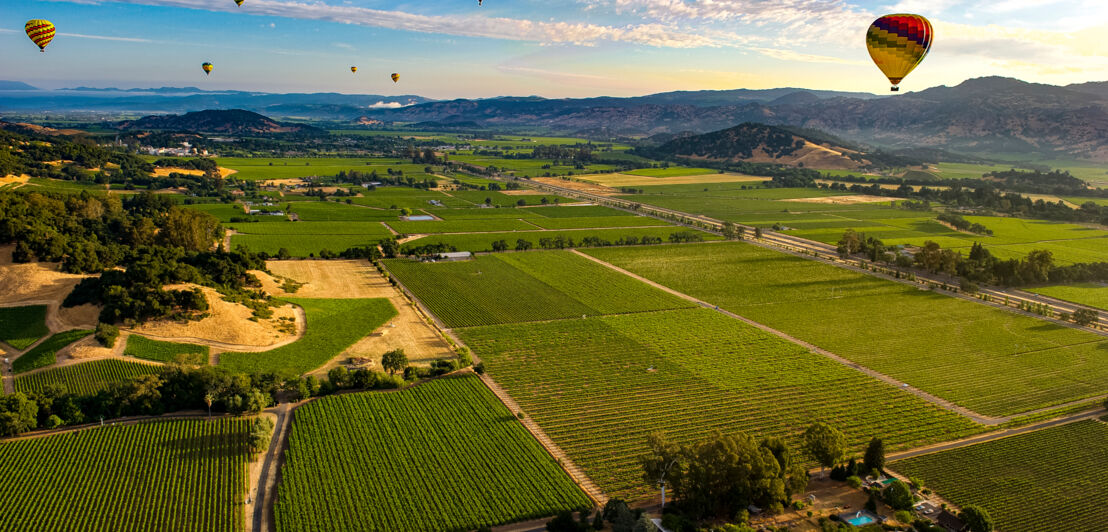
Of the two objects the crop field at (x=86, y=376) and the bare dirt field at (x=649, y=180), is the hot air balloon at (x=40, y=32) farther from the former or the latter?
the bare dirt field at (x=649, y=180)

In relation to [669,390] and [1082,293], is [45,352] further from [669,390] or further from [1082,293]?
[1082,293]

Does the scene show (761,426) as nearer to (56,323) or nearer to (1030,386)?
(1030,386)

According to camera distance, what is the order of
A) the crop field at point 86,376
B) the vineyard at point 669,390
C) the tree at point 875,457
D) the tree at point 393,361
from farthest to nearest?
the tree at point 393,361 < the crop field at point 86,376 < the vineyard at point 669,390 < the tree at point 875,457

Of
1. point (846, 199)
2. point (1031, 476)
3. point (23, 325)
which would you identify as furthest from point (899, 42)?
point (846, 199)

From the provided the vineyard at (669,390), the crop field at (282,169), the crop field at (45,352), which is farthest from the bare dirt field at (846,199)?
the crop field at (45,352)

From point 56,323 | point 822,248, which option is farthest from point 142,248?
point 822,248

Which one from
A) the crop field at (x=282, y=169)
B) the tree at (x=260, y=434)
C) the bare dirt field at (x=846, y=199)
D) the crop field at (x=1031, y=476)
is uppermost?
the bare dirt field at (x=846, y=199)
